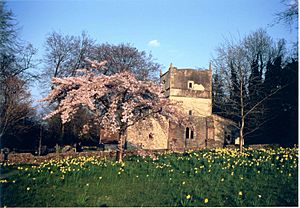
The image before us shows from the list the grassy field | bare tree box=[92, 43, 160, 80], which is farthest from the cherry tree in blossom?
bare tree box=[92, 43, 160, 80]

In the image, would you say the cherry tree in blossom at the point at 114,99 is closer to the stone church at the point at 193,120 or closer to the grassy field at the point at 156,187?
the grassy field at the point at 156,187

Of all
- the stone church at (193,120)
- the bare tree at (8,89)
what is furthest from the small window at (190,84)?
the bare tree at (8,89)

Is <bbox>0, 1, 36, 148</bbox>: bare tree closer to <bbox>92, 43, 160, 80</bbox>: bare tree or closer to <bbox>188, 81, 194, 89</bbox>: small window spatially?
<bbox>92, 43, 160, 80</bbox>: bare tree

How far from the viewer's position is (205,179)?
7.96 metres

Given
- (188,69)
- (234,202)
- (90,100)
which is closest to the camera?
(234,202)

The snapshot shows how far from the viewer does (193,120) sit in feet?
110

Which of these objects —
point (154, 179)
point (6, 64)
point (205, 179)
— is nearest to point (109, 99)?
point (154, 179)

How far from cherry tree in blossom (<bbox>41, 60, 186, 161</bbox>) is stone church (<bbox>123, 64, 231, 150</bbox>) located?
2011cm

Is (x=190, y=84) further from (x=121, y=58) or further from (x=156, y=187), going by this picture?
(x=156, y=187)

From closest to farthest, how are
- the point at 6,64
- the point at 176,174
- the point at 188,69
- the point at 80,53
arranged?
the point at 176,174, the point at 6,64, the point at 80,53, the point at 188,69

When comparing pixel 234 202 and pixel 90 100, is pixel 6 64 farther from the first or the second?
pixel 234 202

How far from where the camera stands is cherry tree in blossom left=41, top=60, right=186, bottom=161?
10328 mm

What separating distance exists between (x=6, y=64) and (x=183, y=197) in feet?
63.0

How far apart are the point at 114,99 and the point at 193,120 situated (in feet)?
78.8
